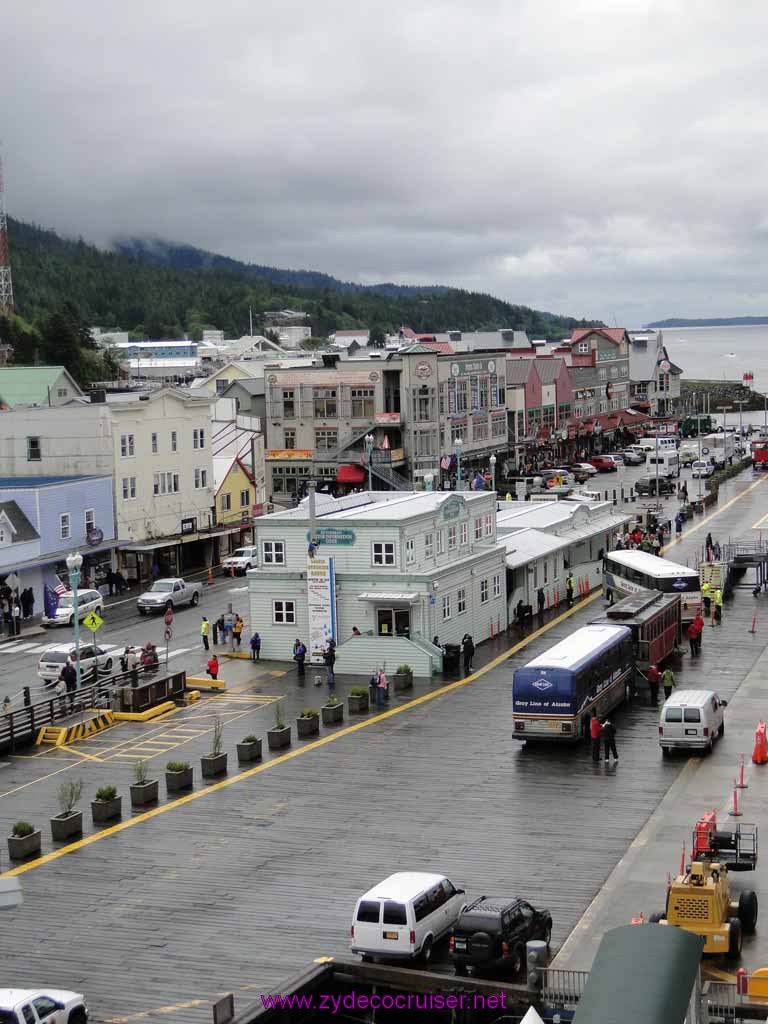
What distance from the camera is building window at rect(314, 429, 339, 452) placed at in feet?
403

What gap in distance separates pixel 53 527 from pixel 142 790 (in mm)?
38301

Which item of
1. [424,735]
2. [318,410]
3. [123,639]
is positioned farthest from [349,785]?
[318,410]

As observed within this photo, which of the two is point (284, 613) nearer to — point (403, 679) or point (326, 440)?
point (403, 679)

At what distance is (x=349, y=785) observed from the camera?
4053 centimetres

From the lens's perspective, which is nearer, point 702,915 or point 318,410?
point 702,915

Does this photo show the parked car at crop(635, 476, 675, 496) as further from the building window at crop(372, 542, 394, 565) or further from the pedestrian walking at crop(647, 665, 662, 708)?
the pedestrian walking at crop(647, 665, 662, 708)

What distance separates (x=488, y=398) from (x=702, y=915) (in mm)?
110417

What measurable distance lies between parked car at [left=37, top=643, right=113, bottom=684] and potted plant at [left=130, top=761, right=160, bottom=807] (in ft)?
49.6

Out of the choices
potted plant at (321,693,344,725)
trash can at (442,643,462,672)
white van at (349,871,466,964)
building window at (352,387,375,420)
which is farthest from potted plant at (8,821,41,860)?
building window at (352,387,375,420)

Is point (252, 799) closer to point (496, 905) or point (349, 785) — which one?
point (349, 785)

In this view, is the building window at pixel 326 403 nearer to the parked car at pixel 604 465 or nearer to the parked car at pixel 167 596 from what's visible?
the parked car at pixel 604 465

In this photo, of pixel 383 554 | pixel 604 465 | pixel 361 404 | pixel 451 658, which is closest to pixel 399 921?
pixel 451 658

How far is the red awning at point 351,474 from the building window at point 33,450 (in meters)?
39.8

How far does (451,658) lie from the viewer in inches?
2178
